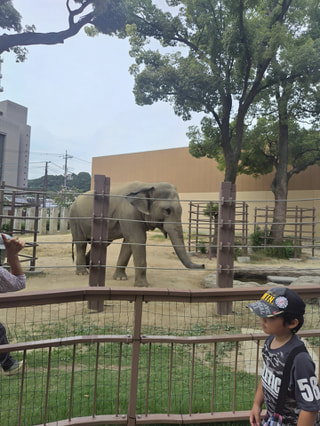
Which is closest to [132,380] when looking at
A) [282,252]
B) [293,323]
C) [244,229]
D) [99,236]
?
[293,323]

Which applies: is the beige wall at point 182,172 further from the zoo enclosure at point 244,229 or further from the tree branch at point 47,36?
the tree branch at point 47,36

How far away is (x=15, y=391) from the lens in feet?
7.70

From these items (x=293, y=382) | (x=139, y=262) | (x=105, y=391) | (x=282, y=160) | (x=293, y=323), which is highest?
(x=282, y=160)

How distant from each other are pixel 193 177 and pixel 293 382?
881 inches

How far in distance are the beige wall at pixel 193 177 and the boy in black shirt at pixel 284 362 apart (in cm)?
1620

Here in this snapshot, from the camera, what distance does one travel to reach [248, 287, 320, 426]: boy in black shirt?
1.16m

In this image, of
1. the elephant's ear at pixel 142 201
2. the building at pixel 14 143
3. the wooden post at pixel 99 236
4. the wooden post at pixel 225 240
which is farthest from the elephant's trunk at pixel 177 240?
the building at pixel 14 143

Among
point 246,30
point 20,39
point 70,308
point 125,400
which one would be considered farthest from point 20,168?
point 125,400

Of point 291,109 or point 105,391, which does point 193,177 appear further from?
point 105,391

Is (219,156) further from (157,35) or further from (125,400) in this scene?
(125,400)

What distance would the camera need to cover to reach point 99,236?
4.59m

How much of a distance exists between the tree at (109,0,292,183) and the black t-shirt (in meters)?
14.3

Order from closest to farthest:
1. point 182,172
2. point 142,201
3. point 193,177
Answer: point 142,201 → point 193,177 → point 182,172

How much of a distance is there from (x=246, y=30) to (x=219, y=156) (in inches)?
265
